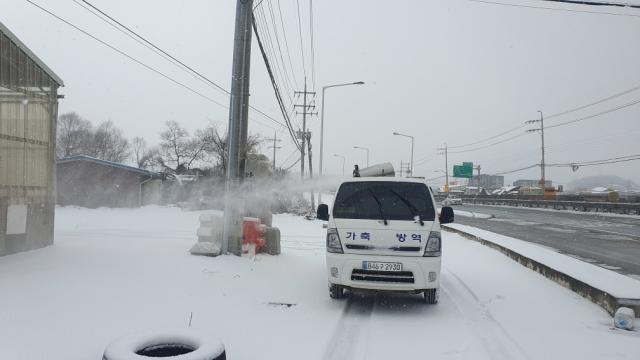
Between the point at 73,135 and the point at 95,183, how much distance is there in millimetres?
65929

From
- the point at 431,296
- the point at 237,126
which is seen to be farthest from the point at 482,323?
the point at 237,126

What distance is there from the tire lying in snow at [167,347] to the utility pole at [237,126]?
6332 millimetres

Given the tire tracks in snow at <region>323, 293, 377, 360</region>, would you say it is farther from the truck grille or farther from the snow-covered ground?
the truck grille

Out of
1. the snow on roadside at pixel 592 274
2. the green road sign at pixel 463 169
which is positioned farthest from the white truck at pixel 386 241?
the green road sign at pixel 463 169

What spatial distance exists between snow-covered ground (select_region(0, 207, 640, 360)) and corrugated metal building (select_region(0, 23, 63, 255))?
93 centimetres

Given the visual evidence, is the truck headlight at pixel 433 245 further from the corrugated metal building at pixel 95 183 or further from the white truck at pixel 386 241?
the corrugated metal building at pixel 95 183

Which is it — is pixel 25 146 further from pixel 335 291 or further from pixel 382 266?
pixel 382 266

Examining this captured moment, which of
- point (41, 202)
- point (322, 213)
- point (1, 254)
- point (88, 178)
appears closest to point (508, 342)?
point (322, 213)

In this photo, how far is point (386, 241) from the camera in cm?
710

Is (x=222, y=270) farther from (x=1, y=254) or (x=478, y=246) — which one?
(x=478, y=246)

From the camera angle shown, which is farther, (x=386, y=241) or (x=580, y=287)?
(x=580, y=287)

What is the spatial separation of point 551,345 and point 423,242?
217 centimetres

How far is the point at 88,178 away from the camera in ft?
111

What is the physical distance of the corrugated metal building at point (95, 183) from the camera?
33.5 m
